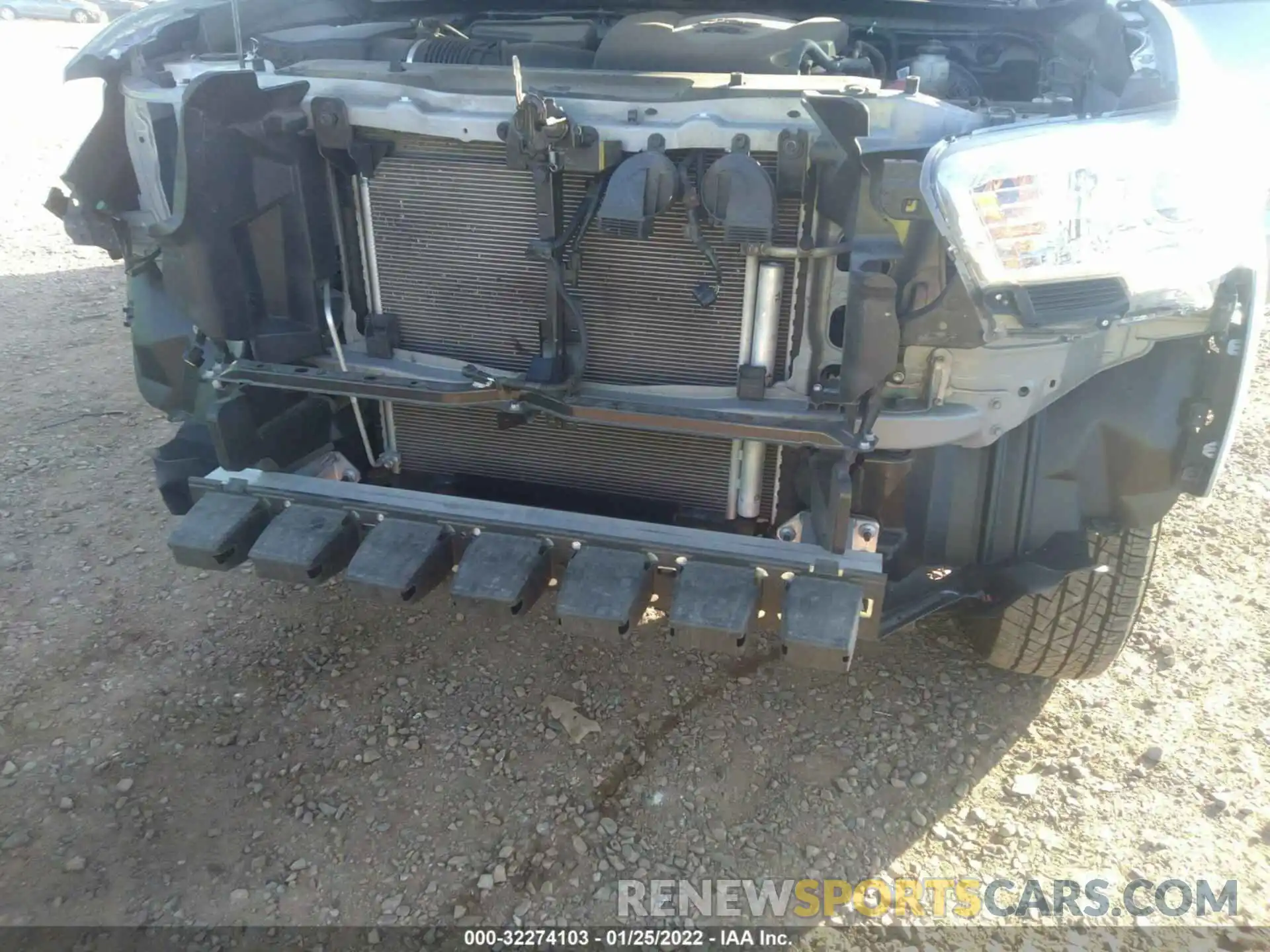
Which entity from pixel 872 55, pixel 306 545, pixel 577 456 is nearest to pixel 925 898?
pixel 577 456

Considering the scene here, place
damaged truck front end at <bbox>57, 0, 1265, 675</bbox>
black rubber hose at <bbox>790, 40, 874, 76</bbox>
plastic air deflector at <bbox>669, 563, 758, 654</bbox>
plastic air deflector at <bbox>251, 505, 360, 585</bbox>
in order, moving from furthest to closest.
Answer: black rubber hose at <bbox>790, 40, 874, 76</bbox>, plastic air deflector at <bbox>251, 505, 360, 585</bbox>, plastic air deflector at <bbox>669, 563, 758, 654</bbox>, damaged truck front end at <bbox>57, 0, 1265, 675</bbox>

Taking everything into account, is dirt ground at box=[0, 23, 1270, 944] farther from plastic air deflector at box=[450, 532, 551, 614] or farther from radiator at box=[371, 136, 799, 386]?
radiator at box=[371, 136, 799, 386]

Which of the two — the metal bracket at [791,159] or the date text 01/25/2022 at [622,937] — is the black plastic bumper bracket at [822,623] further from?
the metal bracket at [791,159]

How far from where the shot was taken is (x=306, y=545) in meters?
2.36

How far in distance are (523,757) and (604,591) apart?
68cm

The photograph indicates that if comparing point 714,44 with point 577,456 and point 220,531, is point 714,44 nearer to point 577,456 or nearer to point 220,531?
point 577,456

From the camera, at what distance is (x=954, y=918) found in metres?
2.21

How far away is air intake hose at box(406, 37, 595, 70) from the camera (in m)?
2.89

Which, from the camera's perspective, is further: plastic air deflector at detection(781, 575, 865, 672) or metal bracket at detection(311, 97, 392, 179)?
metal bracket at detection(311, 97, 392, 179)

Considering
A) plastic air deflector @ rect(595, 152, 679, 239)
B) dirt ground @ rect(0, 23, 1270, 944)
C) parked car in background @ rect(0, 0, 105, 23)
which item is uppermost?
parked car in background @ rect(0, 0, 105, 23)

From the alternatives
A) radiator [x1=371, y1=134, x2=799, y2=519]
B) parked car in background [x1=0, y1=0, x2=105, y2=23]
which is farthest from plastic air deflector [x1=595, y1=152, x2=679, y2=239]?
parked car in background [x1=0, y1=0, x2=105, y2=23]

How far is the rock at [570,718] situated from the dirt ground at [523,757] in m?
0.03

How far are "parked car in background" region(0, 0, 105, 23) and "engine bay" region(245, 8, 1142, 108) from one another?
22.9 m

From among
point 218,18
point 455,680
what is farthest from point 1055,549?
point 218,18
